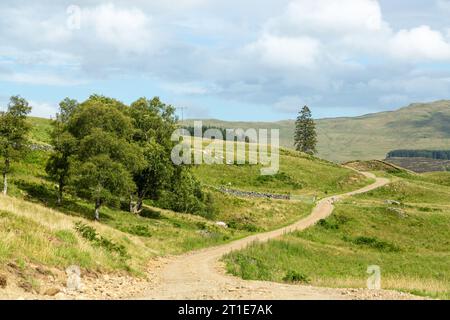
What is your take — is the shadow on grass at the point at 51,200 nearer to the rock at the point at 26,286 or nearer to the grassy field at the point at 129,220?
the grassy field at the point at 129,220

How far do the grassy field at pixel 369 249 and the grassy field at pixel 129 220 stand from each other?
5.55 metres

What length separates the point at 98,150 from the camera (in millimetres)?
42906

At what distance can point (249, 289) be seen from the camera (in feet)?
55.9

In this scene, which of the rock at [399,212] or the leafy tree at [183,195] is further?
the rock at [399,212]

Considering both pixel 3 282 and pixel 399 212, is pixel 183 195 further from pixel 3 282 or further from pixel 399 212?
pixel 3 282

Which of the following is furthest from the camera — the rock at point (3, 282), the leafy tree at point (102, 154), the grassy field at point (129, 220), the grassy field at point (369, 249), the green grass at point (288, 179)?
the green grass at point (288, 179)

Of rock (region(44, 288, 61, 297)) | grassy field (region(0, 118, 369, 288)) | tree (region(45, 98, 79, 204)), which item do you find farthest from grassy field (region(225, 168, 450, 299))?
tree (region(45, 98, 79, 204))

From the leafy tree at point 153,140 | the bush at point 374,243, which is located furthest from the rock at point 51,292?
the bush at point 374,243

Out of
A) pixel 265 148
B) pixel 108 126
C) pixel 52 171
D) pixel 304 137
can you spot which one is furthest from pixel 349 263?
pixel 304 137

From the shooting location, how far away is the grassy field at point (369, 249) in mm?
27695

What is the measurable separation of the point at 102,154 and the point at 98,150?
828 mm

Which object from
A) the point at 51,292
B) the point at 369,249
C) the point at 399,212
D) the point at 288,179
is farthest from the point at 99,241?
the point at 288,179

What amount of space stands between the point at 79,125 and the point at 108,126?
294 cm
